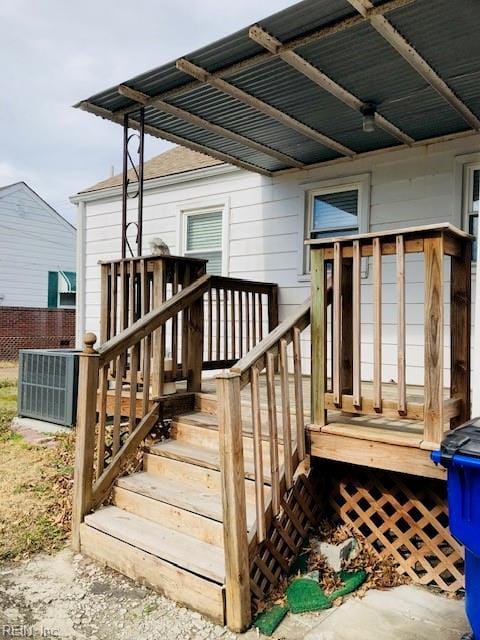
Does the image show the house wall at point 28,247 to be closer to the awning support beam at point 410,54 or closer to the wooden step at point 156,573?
the wooden step at point 156,573

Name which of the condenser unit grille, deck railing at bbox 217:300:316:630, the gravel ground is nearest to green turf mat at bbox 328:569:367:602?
deck railing at bbox 217:300:316:630

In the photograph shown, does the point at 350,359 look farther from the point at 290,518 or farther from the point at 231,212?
the point at 231,212

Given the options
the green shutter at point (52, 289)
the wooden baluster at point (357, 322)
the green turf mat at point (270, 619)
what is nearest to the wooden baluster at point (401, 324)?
the wooden baluster at point (357, 322)

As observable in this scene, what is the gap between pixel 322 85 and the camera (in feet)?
12.5

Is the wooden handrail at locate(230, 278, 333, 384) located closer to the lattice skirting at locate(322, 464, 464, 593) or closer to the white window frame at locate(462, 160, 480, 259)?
the lattice skirting at locate(322, 464, 464, 593)

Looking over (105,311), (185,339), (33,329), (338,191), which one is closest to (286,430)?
(185,339)

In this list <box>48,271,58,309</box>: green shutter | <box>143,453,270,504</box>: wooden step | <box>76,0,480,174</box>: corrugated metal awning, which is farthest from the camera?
<box>48,271,58,309</box>: green shutter

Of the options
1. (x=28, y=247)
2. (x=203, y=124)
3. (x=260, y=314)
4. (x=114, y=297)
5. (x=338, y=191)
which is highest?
(x=28, y=247)

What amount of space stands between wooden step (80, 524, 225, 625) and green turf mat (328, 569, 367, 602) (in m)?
0.65

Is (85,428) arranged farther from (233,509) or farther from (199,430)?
(233,509)

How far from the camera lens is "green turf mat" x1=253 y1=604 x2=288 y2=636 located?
254cm

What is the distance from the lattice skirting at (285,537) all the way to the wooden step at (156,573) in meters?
0.22

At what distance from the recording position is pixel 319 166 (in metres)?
5.79
